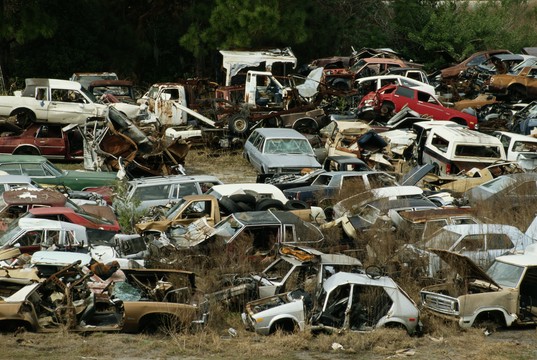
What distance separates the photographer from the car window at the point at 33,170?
71.4 feet

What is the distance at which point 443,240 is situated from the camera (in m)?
16.6

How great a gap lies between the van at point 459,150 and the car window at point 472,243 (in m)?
7.48

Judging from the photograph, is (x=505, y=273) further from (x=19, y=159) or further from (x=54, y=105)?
(x=54, y=105)

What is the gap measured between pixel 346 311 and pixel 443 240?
3239mm

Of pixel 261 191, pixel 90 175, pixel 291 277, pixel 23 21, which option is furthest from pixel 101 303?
pixel 23 21

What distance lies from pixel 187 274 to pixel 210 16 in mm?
22719

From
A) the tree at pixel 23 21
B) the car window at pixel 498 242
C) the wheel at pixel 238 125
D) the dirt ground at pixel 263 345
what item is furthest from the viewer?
the tree at pixel 23 21

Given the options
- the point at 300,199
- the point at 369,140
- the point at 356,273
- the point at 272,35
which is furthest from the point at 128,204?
the point at 272,35

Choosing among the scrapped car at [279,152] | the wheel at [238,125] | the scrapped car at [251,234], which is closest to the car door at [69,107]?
the wheel at [238,125]

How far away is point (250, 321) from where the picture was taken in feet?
46.6

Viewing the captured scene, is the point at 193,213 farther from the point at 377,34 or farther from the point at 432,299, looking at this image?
the point at 377,34

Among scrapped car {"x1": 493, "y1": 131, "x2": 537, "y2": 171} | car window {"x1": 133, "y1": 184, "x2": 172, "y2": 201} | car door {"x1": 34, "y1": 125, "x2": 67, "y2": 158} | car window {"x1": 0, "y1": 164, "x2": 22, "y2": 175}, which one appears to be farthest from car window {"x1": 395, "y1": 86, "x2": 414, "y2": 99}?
car window {"x1": 0, "y1": 164, "x2": 22, "y2": 175}

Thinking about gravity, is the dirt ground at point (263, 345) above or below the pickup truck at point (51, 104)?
below

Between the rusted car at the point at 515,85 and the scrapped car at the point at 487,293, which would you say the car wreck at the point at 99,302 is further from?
the rusted car at the point at 515,85
